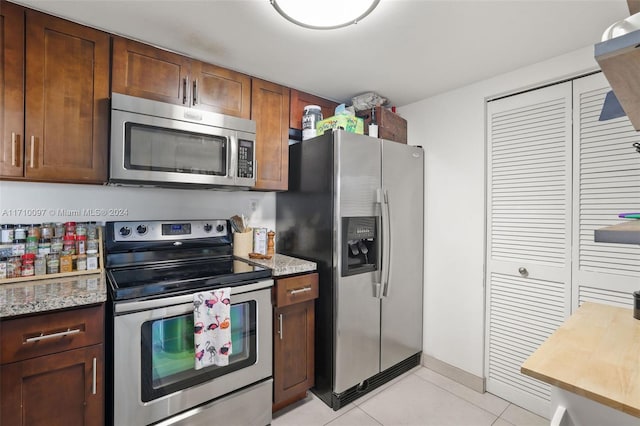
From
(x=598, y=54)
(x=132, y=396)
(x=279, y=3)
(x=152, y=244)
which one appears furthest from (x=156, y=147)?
(x=598, y=54)

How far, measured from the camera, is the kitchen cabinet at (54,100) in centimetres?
142

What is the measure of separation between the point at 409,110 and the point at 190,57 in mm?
1783

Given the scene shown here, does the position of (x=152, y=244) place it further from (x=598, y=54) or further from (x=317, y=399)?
(x=598, y=54)

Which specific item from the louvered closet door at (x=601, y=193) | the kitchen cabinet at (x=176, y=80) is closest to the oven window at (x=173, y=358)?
the kitchen cabinet at (x=176, y=80)

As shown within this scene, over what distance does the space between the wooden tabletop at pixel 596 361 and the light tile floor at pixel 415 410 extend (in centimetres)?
107

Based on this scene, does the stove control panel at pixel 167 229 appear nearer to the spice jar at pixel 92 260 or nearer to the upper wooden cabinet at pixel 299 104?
the spice jar at pixel 92 260

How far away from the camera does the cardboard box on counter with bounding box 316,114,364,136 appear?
7.13ft

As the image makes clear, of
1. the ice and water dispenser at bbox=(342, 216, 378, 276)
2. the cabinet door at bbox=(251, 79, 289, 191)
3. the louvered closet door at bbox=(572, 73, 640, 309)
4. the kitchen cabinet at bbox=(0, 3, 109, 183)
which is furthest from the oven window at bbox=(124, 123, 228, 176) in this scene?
the louvered closet door at bbox=(572, 73, 640, 309)

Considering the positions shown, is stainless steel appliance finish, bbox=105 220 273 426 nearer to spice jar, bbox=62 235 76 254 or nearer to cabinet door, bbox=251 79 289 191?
spice jar, bbox=62 235 76 254

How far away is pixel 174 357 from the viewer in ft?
4.99

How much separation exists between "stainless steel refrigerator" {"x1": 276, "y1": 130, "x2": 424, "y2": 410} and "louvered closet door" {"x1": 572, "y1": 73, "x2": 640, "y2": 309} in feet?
3.32

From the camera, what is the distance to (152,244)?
1915 mm

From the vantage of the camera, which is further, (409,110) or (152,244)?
(409,110)

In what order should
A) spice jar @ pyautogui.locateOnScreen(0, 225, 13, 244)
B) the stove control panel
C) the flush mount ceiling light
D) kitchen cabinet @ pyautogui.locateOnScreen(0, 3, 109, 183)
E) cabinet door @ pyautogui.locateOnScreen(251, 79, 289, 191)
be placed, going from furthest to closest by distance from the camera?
cabinet door @ pyautogui.locateOnScreen(251, 79, 289, 191) < the stove control panel < spice jar @ pyautogui.locateOnScreen(0, 225, 13, 244) < kitchen cabinet @ pyautogui.locateOnScreen(0, 3, 109, 183) < the flush mount ceiling light
